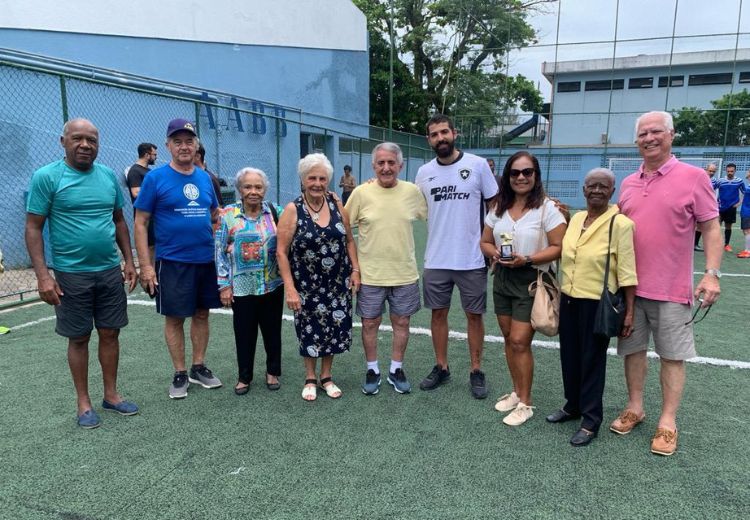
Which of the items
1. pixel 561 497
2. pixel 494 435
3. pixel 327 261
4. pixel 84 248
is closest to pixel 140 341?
pixel 84 248

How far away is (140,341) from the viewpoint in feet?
15.4

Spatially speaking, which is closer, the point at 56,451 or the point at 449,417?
the point at 56,451

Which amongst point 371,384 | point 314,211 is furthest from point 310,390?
point 314,211

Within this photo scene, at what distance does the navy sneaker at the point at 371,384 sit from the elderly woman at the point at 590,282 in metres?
1.30

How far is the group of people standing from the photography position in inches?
109

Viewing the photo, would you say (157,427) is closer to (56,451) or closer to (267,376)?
(56,451)

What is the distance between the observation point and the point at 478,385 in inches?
144

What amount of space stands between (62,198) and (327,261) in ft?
5.26

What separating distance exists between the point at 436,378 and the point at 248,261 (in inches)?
63.6

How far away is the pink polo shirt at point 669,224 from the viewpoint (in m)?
2.67

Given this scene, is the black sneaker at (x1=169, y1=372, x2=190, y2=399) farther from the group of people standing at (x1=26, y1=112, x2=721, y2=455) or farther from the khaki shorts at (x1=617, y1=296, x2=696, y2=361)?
the khaki shorts at (x1=617, y1=296, x2=696, y2=361)

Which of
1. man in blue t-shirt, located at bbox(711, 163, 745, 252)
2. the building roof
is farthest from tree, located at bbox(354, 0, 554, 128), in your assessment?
man in blue t-shirt, located at bbox(711, 163, 745, 252)

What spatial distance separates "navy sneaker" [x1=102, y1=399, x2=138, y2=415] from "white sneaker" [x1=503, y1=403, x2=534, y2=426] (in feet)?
7.86

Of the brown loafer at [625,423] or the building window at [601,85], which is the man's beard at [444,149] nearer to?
the brown loafer at [625,423]
